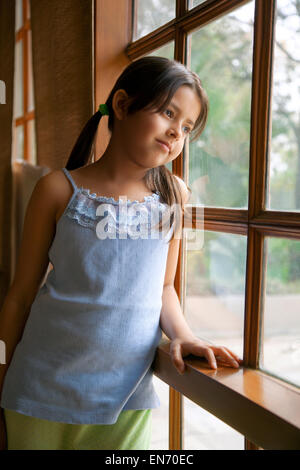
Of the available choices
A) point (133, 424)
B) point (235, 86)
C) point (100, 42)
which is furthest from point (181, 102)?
point (133, 424)

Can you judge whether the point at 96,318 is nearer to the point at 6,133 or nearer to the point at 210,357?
the point at 210,357

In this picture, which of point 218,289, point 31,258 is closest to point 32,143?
point 31,258

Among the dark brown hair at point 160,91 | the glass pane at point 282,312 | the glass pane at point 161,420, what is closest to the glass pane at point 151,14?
the dark brown hair at point 160,91

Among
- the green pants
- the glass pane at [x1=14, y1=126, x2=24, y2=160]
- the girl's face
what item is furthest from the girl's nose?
the glass pane at [x1=14, y1=126, x2=24, y2=160]

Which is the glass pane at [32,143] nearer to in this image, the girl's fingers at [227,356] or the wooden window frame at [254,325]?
the wooden window frame at [254,325]

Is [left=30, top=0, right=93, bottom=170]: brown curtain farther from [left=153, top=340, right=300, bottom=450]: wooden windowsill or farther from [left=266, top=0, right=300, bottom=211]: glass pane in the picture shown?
[left=153, top=340, right=300, bottom=450]: wooden windowsill

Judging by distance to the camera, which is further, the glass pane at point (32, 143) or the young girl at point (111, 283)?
the glass pane at point (32, 143)

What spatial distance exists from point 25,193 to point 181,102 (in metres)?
1.02

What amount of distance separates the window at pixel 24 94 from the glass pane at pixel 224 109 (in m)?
1.40

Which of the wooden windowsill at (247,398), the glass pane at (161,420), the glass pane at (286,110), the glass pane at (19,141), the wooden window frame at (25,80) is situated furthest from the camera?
the glass pane at (19,141)

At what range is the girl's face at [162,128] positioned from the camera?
89 cm

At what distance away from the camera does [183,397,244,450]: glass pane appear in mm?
1009

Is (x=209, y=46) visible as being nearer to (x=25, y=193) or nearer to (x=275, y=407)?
(x=275, y=407)

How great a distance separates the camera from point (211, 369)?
854mm
